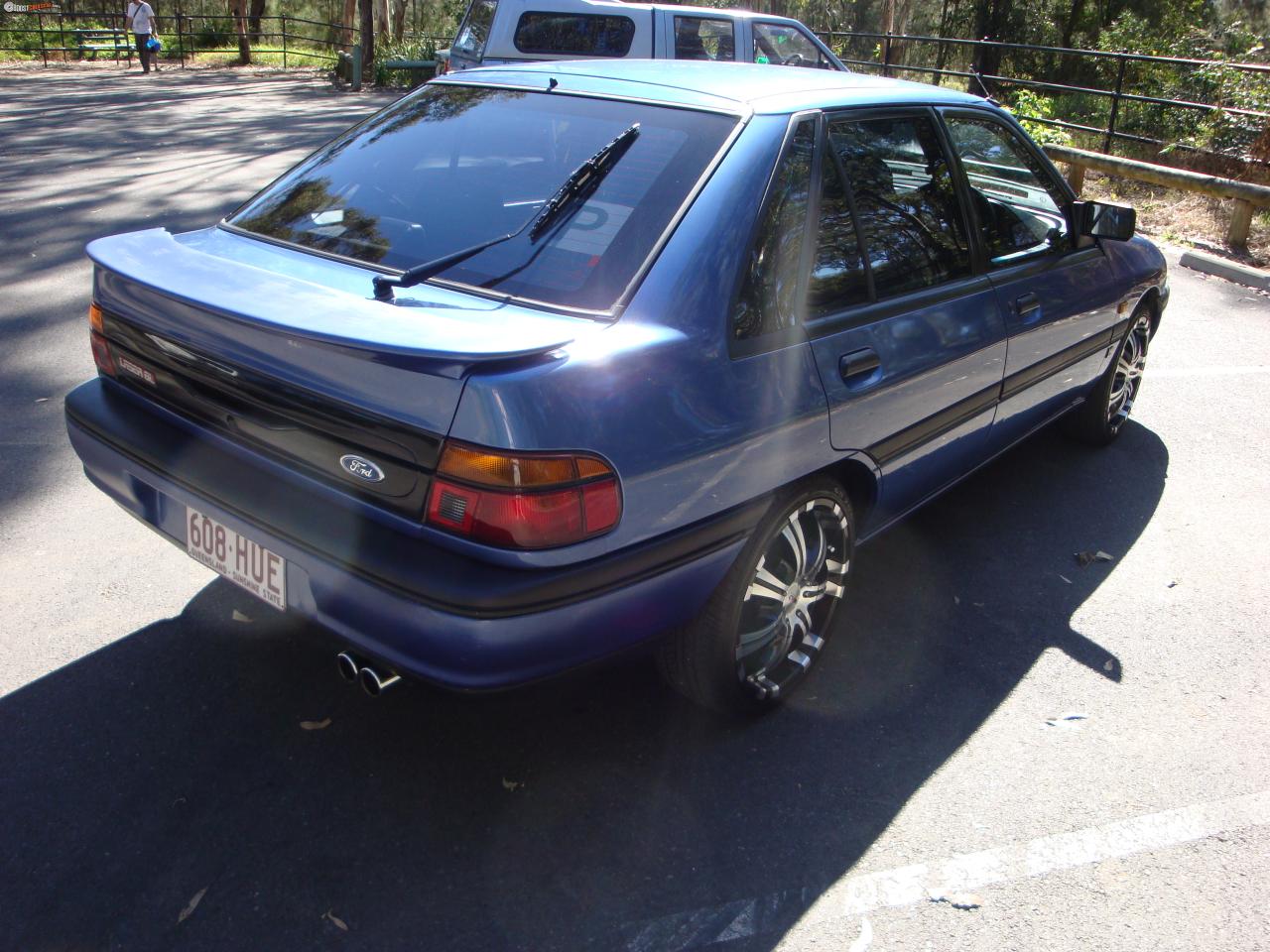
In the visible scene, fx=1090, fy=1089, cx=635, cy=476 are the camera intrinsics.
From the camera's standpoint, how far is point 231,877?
8.02 ft

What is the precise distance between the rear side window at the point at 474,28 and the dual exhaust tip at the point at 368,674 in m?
11.1

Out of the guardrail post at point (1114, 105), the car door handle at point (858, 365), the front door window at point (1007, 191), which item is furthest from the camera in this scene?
the guardrail post at point (1114, 105)

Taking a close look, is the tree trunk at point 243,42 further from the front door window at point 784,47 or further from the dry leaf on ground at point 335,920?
the dry leaf on ground at point 335,920

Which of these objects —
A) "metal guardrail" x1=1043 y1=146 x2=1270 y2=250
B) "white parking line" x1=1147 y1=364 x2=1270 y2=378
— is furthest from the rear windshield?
"metal guardrail" x1=1043 y1=146 x2=1270 y2=250

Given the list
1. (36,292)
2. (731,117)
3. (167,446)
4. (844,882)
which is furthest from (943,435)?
(36,292)

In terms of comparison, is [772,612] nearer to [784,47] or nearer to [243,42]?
[784,47]

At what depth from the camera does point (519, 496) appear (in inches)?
88.7

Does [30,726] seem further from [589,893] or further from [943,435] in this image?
[943,435]

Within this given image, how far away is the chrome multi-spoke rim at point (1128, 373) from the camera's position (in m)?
5.13

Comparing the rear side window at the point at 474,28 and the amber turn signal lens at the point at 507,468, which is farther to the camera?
the rear side window at the point at 474,28

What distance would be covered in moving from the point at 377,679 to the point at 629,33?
30.7 ft

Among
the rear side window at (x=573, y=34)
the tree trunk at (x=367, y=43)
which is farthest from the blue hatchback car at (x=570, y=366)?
the tree trunk at (x=367, y=43)

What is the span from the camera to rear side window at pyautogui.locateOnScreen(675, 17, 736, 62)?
10.5 meters

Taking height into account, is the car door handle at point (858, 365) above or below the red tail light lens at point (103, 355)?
above
